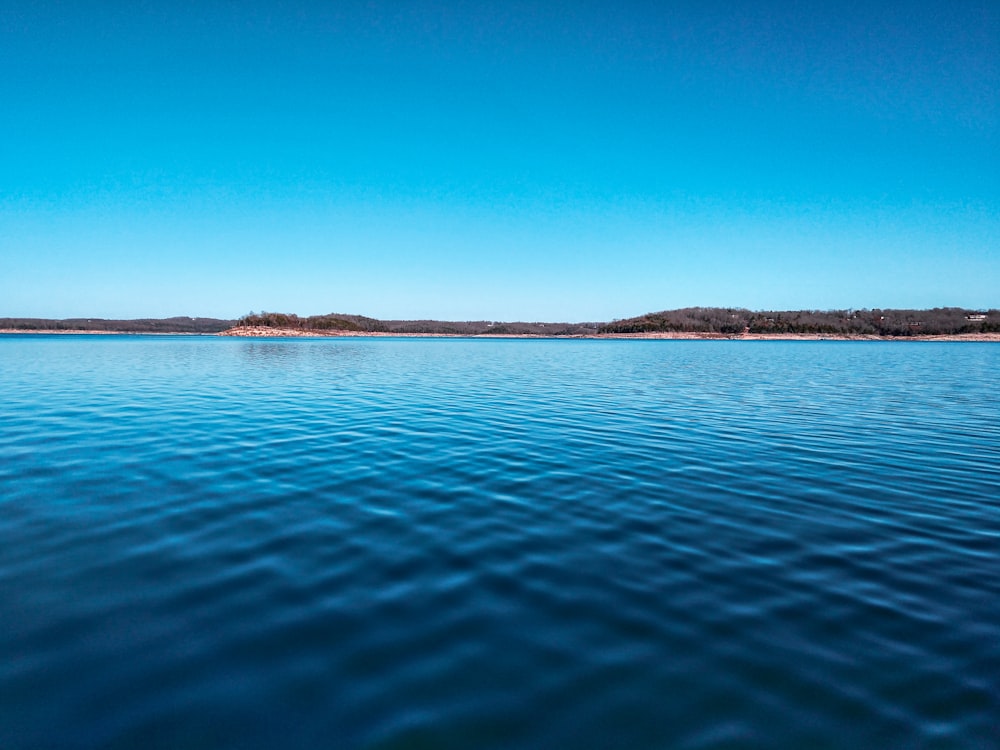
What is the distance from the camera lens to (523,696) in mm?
4602

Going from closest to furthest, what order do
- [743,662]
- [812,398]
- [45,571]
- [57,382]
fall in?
[743,662]
[45,571]
[812,398]
[57,382]

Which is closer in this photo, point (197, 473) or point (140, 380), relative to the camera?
point (197, 473)

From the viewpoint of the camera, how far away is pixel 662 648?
17.5 ft

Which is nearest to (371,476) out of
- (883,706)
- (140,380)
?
(883,706)

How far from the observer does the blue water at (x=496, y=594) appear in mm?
4367

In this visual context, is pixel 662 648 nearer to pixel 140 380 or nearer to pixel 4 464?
pixel 4 464

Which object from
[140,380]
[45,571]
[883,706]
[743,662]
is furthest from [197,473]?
[140,380]

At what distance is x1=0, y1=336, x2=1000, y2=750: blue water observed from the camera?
172 inches

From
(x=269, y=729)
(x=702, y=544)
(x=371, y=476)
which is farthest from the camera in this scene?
(x=371, y=476)

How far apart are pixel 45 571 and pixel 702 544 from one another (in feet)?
31.0

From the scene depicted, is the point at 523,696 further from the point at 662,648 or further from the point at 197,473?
the point at 197,473

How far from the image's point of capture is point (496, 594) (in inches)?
253

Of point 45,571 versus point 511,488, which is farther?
point 511,488

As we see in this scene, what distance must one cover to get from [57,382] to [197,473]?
28.6 metres
